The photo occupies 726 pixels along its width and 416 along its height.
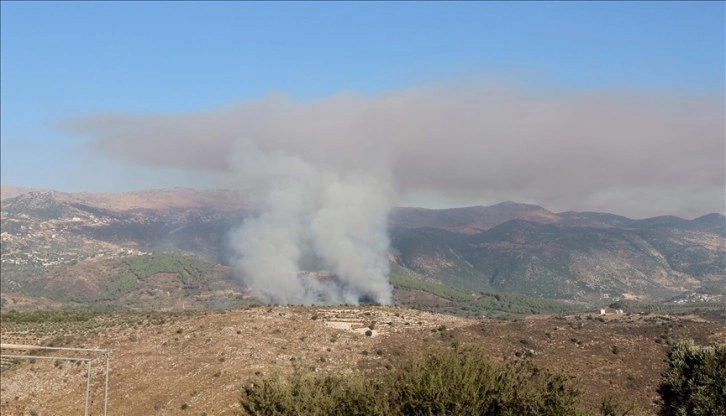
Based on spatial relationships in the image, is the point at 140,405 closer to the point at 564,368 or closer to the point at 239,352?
the point at 239,352

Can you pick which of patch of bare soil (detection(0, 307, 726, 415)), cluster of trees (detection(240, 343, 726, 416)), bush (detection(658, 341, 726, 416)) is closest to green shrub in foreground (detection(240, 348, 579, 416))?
cluster of trees (detection(240, 343, 726, 416))

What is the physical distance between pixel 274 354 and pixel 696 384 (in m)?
29.3

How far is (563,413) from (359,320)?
4426 centimetres

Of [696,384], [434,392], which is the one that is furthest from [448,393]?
[696,384]

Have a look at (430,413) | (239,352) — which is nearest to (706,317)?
(239,352)

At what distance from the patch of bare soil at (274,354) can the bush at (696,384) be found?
3964 mm

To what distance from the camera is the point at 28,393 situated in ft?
179

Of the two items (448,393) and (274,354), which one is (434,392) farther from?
(274,354)

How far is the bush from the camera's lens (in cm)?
3803

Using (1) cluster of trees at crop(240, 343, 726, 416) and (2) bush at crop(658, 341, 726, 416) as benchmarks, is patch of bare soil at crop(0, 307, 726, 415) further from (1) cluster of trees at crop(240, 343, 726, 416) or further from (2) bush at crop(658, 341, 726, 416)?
(1) cluster of trees at crop(240, 343, 726, 416)

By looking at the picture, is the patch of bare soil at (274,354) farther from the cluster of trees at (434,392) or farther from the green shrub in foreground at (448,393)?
the green shrub in foreground at (448,393)

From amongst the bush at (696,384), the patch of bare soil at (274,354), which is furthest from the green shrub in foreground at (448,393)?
the patch of bare soil at (274,354)

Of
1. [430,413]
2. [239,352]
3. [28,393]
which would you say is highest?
[430,413]

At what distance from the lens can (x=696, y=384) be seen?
130ft
